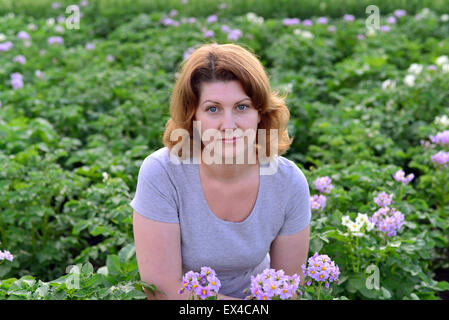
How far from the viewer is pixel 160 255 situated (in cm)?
177

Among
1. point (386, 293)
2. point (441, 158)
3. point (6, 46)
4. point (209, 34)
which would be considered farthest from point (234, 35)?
point (386, 293)

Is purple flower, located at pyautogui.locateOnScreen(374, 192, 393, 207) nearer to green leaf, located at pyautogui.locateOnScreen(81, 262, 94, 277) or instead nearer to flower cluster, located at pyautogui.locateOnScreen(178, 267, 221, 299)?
flower cluster, located at pyautogui.locateOnScreen(178, 267, 221, 299)

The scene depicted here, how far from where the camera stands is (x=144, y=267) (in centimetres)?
179

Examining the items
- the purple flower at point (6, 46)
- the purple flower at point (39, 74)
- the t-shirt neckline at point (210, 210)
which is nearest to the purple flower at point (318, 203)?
the t-shirt neckline at point (210, 210)

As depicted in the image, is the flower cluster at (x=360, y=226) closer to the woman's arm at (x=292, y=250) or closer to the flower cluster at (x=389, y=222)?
the flower cluster at (x=389, y=222)

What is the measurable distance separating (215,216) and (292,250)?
30cm

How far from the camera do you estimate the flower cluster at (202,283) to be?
1.51 m

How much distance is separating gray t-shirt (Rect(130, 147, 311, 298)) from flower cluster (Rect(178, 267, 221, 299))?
29 centimetres

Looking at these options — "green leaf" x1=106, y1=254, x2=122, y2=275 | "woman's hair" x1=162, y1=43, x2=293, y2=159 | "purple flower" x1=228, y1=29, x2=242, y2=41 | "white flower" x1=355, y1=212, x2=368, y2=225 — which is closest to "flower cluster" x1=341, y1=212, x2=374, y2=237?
"white flower" x1=355, y1=212, x2=368, y2=225

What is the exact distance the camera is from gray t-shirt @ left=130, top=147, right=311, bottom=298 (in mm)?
1784

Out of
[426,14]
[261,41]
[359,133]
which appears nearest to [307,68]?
[261,41]
